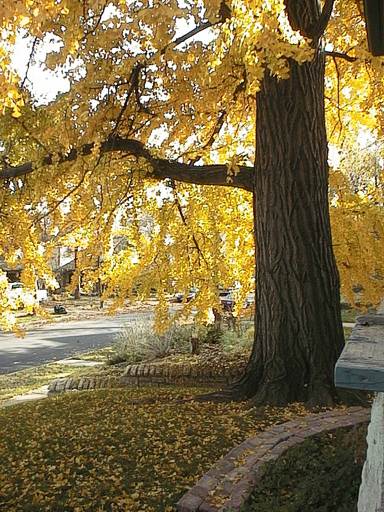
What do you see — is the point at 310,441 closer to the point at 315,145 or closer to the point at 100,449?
the point at 100,449

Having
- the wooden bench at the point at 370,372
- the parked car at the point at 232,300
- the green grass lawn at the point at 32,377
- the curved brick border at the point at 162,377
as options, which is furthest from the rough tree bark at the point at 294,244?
the green grass lawn at the point at 32,377

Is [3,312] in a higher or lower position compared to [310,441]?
higher

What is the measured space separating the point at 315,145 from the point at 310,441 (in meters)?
2.87

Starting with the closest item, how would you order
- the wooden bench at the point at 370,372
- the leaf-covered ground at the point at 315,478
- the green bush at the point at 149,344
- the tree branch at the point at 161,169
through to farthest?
the wooden bench at the point at 370,372, the leaf-covered ground at the point at 315,478, the tree branch at the point at 161,169, the green bush at the point at 149,344

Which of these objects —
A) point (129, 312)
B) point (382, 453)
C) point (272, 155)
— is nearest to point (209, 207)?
point (272, 155)

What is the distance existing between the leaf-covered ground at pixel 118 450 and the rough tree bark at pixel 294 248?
1.50ft

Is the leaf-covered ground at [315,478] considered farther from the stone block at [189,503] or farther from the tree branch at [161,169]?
the tree branch at [161,169]

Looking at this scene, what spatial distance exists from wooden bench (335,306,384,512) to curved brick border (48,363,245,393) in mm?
5298

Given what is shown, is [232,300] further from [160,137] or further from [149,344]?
[160,137]

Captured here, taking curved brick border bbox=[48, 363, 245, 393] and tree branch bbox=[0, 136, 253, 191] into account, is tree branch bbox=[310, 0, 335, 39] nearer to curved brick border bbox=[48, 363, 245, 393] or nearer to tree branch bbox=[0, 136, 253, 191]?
tree branch bbox=[0, 136, 253, 191]

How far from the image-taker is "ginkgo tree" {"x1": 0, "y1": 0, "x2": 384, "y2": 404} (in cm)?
362

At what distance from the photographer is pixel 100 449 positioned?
146 inches

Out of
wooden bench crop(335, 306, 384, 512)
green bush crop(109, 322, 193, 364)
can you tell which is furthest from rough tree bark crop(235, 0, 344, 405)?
green bush crop(109, 322, 193, 364)

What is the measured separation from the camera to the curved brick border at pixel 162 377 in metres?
7.22
